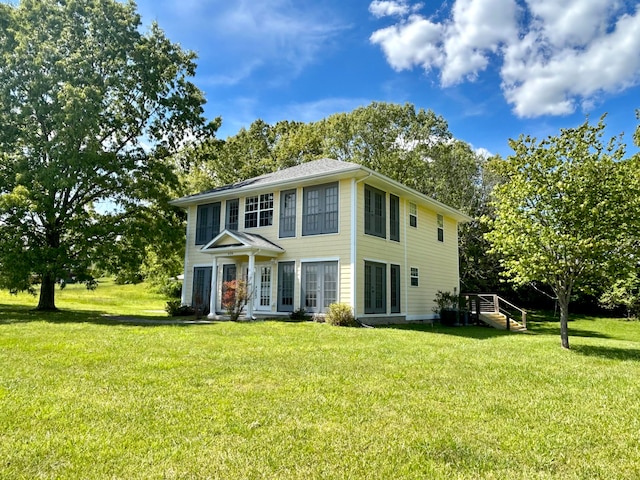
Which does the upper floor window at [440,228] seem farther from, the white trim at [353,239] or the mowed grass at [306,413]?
the mowed grass at [306,413]

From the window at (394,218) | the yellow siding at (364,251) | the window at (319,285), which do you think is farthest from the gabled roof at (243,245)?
the window at (394,218)

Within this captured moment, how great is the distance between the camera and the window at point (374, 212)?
15.2 meters

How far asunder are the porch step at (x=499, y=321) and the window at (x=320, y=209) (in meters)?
8.10

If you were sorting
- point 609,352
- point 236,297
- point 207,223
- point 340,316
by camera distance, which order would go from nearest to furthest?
1. point 609,352
2. point 340,316
3. point 236,297
4. point 207,223

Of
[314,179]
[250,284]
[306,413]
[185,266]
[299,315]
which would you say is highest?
[314,179]

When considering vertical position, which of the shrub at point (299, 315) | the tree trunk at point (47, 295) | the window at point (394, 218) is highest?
the window at point (394, 218)

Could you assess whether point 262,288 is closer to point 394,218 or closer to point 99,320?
point 99,320

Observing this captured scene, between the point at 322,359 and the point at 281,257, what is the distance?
29.1 feet

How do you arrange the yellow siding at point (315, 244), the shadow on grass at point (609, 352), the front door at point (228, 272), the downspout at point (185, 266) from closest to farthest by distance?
the shadow on grass at point (609, 352)
the yellow siding at point (315, 244)
the front door at point (228, 272)
the downspout at point (185, 266)

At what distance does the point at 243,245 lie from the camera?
15031mm

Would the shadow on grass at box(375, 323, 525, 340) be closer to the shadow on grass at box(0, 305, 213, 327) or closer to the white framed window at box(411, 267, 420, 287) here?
the white framed window at box(411, 267, 420, 287)

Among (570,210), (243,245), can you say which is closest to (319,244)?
(243,245)

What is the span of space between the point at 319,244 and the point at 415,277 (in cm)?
491

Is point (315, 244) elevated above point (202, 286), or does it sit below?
above
